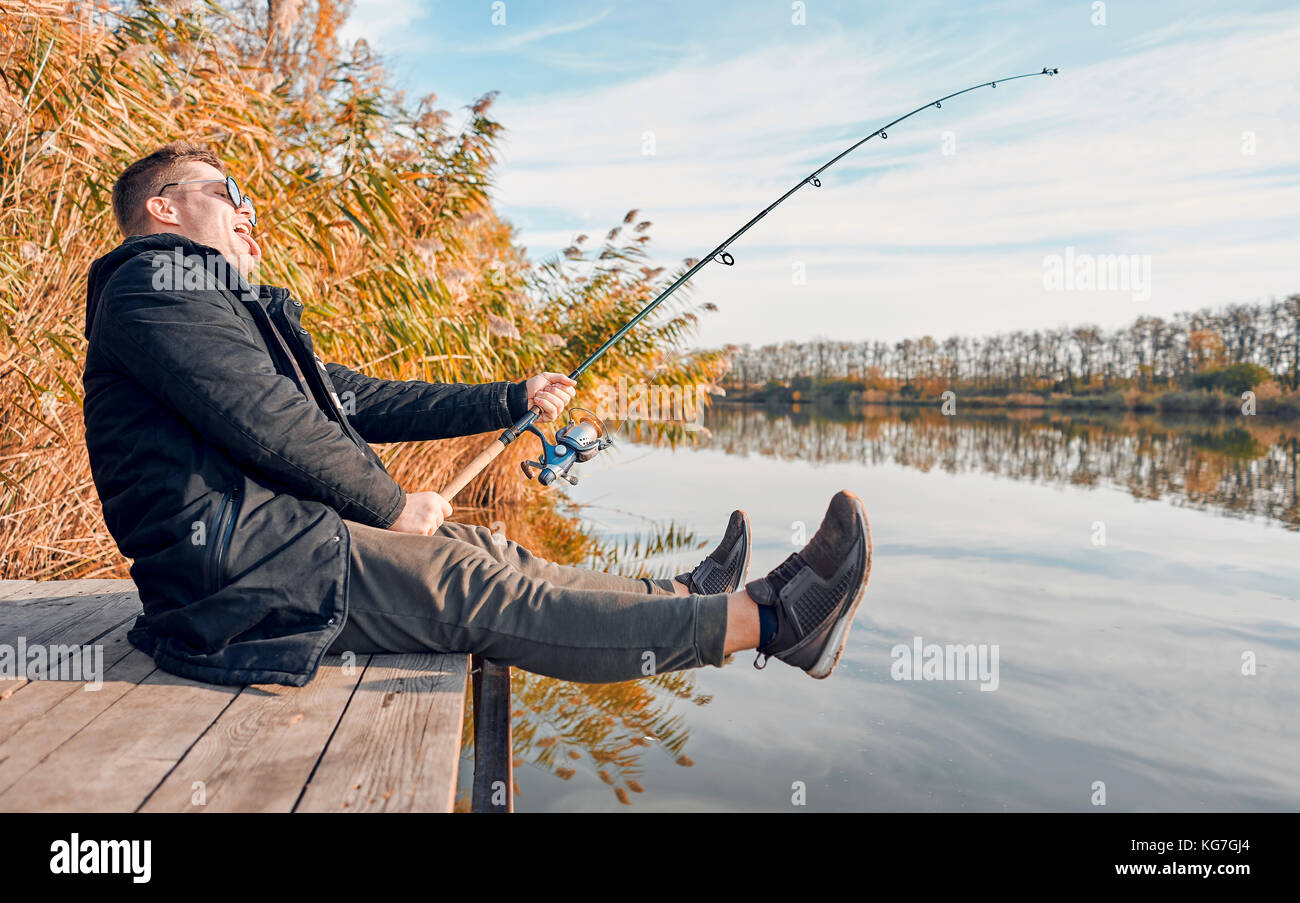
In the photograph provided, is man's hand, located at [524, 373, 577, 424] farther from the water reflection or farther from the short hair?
the water reflection

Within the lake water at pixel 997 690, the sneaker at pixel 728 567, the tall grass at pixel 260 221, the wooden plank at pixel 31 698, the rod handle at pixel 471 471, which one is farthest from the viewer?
the tall grass at pixel 260 221

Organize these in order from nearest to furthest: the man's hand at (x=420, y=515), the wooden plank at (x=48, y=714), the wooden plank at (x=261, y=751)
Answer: the wooden plank at (x=261, y=751) < the wooden plank at (x=48, y=714) < the man's hand at (x=420, y=515)

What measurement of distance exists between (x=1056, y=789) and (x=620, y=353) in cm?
477

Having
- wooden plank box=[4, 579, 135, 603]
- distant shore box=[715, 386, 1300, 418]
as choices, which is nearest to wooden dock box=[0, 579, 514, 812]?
wooden plank box=[4, 579, 135, 603]

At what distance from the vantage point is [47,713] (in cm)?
183

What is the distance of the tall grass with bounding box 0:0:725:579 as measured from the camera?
11.1 ft

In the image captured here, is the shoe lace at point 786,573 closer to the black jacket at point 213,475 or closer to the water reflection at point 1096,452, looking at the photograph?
the black jacket at point 213,475

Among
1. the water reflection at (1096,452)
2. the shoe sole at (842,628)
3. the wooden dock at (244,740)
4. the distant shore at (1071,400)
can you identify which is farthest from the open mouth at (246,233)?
the distant shore at (1071,400)

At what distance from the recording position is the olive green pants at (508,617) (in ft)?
6.73

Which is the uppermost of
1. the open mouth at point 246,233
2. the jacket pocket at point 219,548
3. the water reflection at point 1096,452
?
the open mouth at point 246,233

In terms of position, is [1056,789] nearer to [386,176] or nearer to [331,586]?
[331,586]

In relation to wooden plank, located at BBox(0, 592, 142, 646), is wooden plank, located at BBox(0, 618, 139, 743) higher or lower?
lower

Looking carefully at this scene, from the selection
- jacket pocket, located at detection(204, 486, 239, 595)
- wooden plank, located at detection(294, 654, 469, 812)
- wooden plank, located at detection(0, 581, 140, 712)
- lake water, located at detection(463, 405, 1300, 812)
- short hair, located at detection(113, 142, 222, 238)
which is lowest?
lake water, located at detection(463, 405, 1300, 812)

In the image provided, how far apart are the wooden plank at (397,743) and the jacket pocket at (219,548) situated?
0.36 meters
